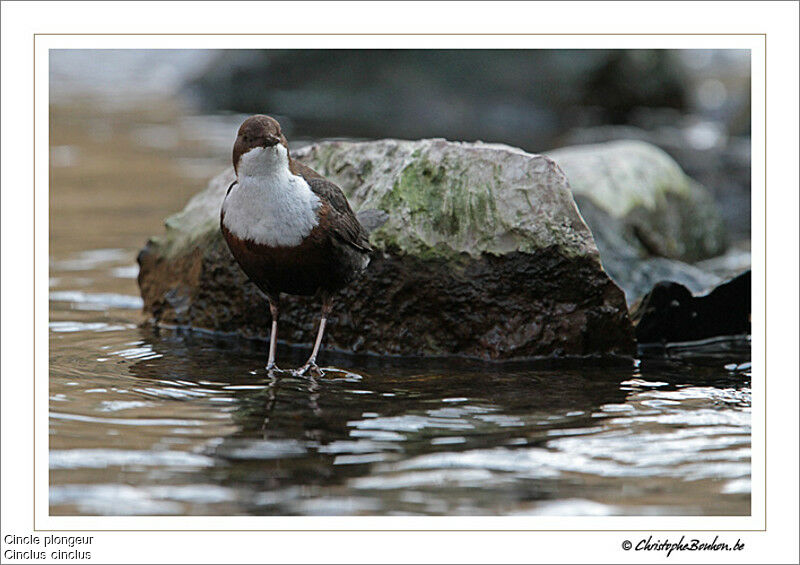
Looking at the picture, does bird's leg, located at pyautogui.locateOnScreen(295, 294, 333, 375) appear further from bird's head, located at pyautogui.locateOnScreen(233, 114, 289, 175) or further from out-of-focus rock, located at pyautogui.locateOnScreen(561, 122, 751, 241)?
out-of-focus rock, located at pyautogui.locateOnScreen(561, 122, 751, 241)

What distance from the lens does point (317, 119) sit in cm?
1672

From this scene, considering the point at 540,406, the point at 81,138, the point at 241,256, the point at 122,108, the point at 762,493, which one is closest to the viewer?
the point at 762,493

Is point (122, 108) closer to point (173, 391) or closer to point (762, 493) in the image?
point (173, 391)

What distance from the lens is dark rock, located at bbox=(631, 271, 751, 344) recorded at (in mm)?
5529

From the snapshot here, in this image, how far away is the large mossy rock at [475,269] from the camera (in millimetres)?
5105

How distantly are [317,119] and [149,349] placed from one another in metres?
12.0

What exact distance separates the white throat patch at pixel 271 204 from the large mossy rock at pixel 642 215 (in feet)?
7.69

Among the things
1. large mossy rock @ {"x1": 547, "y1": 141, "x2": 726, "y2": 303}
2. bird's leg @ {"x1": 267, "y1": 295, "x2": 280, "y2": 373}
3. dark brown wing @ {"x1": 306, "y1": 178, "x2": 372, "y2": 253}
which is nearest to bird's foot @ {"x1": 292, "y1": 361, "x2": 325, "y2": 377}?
bird's leg @ {"x1": 267, "y1": 295, "x2": 280, "y2": 373}

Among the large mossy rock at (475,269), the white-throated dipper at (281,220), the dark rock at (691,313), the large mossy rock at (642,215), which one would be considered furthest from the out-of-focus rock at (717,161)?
the white-throated dipper at (281,220)

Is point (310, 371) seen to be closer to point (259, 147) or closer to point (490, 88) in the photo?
point (259, 147)

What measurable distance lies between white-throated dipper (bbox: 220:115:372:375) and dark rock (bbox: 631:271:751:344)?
71.6 inches

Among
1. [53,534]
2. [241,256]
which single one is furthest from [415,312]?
[53,534]

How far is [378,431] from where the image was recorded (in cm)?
389

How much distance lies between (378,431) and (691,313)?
8.15 ft
